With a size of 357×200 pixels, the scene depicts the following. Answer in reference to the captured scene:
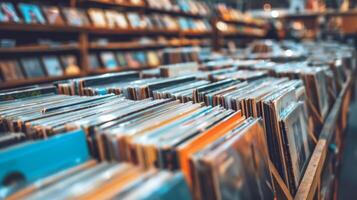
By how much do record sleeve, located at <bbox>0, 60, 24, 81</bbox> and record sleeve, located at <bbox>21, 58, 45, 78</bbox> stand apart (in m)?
0.06

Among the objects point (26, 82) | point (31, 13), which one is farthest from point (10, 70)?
point (31, 13)

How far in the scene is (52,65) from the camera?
3.25 m

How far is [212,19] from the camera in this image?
18.5 ft

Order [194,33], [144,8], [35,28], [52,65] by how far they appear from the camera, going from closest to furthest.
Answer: [35,28] < [52,65] < [144,8] < [194,33]

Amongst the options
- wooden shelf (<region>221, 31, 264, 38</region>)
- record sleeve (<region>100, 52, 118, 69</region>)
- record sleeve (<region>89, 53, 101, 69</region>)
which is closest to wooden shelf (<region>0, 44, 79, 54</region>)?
record sleeve (<region>89, 53, 101, 69</region>)

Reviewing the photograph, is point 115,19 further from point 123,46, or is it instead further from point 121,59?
point 121,59

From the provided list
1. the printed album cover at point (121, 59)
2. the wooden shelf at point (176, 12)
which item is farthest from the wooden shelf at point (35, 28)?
the wooden shelf at point (176, 12)

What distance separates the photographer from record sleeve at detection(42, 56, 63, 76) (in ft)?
10.5

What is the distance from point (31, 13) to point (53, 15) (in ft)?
0.76

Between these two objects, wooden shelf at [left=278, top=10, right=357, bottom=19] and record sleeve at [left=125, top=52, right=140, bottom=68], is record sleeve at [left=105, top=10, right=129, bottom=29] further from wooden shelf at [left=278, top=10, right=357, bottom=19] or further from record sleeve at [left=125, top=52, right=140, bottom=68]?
wooden shelf at [left=278, top=10, right=357, bottom=19]

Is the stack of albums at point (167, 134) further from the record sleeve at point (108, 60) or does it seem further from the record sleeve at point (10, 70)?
the record sleeve at point (108, 60)

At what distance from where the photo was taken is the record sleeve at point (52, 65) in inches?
126

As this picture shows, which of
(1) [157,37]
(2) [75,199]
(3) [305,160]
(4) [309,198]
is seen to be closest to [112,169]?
(2) [75,199]

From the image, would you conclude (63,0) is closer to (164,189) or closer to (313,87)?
(313,87)
